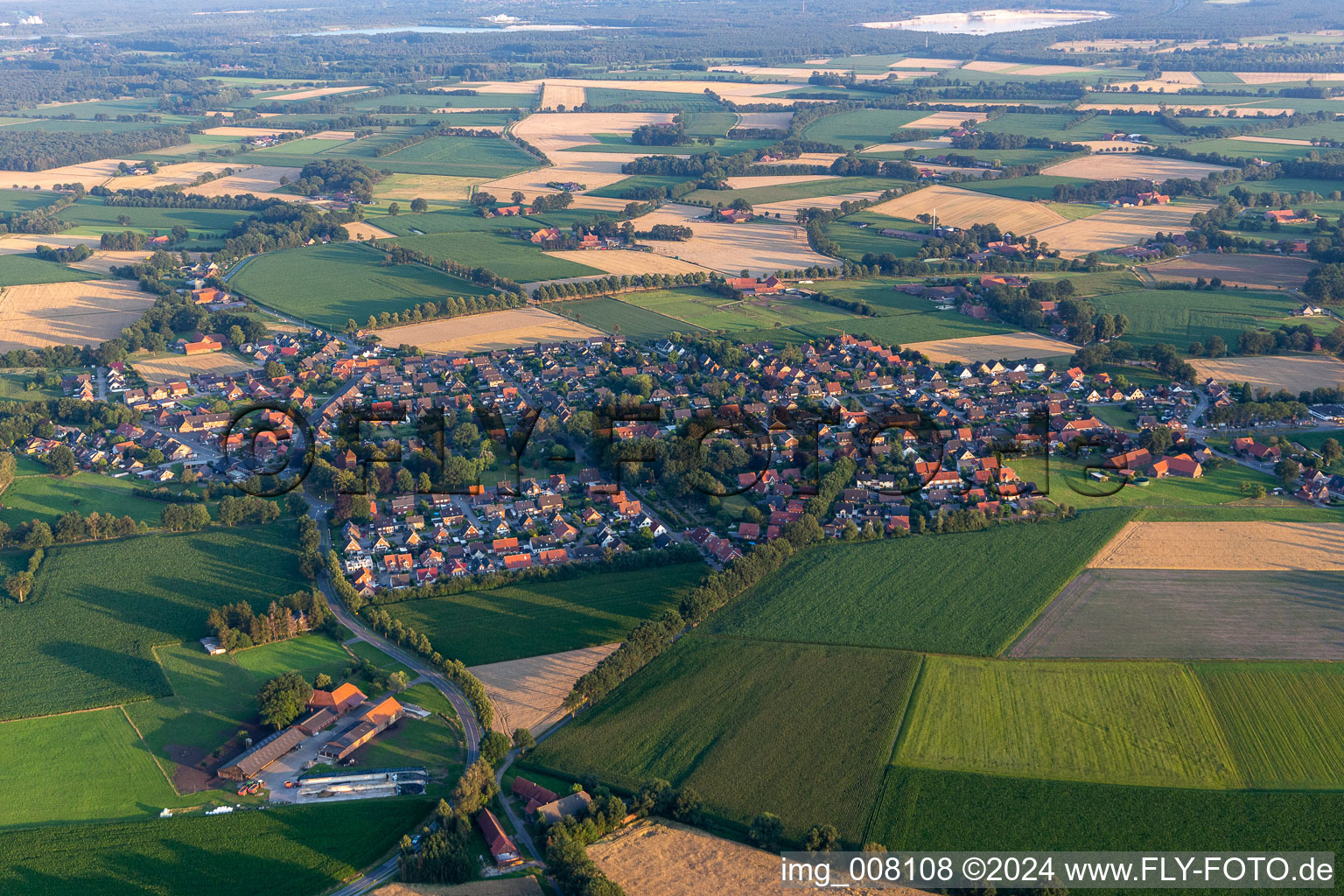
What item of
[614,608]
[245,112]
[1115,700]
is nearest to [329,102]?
[245,112]

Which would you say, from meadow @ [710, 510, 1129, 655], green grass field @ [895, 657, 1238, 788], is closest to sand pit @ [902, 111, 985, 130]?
meadow @ [710, 510, 1129, 655]

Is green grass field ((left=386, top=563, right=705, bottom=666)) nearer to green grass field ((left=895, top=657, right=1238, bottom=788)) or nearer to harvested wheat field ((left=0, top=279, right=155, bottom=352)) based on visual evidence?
green grass field ((left=895, top=657, right=1238, bottom=788))

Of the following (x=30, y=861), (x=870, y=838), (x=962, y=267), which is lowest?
(x=30, y=861)

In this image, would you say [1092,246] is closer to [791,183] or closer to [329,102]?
[791,183]

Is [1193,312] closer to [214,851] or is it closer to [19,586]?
[214,851]

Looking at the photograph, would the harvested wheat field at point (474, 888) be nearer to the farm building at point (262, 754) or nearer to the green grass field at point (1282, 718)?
the farm building at point (262, 754)
